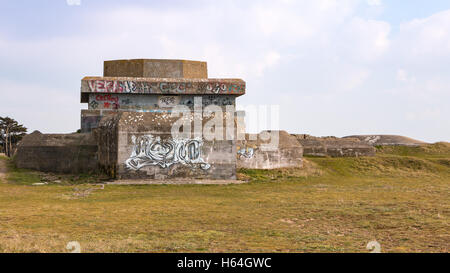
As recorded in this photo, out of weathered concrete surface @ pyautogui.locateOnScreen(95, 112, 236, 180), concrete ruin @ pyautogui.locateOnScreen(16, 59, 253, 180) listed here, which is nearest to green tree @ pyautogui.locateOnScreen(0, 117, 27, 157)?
Answer: concrete ruin @ pyautogui.locateOnScreen(16, 59, 253, 180)

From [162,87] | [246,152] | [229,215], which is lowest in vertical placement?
[229,215]

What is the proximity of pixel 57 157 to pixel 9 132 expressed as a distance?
22862mm

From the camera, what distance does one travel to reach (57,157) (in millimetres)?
21938

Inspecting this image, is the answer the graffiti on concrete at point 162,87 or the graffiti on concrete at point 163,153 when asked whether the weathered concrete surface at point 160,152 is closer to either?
the graffiti on concrete at point 163,153

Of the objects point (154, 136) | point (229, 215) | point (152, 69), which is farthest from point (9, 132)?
point (229, 215)

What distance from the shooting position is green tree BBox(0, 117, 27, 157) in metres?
40.8

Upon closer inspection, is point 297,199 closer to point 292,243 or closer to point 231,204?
point 231,204

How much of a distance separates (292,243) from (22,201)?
31.4 ft

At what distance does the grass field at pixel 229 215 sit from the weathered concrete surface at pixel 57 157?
3.88 ft

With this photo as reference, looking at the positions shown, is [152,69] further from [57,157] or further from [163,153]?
[163,153]

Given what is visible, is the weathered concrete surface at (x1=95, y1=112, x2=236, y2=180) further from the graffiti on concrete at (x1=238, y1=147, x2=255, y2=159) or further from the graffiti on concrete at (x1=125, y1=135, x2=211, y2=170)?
the graffiti on concrete at (x1=238, y1=147, x2=255, y2=159)

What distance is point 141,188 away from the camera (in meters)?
17.5

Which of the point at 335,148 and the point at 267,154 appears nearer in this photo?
the point at 267,154

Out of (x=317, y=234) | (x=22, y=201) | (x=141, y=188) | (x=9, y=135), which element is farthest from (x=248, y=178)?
(x=9, y=135)
